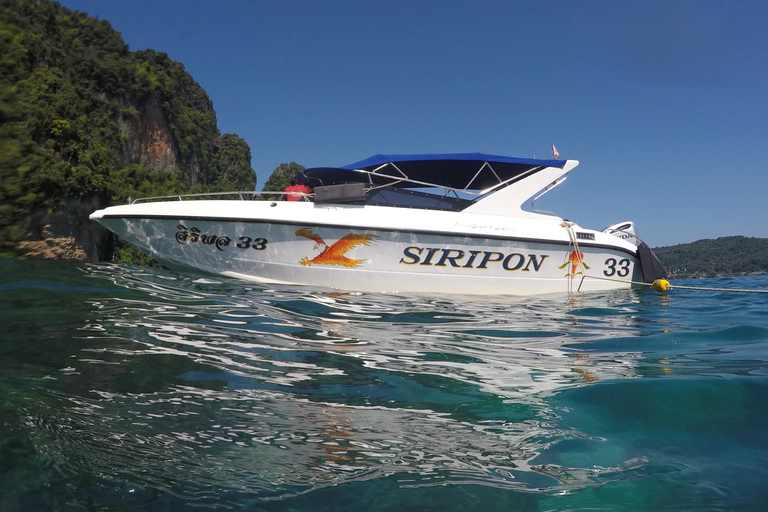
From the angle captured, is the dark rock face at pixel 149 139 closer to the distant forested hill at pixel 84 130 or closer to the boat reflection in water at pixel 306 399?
the distant forested hill at pixel 84 130

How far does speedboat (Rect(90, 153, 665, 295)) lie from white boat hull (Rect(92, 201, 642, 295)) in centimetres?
1

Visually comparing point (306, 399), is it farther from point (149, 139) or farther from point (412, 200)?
point (149, 139)

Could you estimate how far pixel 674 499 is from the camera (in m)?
1.30

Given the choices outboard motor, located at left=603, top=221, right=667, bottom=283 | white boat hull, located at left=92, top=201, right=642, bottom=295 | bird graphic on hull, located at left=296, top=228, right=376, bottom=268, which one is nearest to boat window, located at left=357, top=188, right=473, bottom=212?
white boat hull, located at left=92, top=201, right=642, bottom=295

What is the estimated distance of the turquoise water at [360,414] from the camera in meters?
1.28

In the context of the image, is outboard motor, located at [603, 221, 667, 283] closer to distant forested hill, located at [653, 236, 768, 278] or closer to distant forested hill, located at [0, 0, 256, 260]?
distant forested hill, located at [0, 0, 256, 260]

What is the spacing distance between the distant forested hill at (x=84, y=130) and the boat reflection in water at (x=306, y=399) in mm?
1034

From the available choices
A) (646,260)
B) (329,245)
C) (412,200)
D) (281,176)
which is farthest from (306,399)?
(281,176)

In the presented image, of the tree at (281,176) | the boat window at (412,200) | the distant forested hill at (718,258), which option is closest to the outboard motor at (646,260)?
the boat window at (412,200)

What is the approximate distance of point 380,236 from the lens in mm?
5996

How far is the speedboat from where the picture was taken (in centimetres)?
591

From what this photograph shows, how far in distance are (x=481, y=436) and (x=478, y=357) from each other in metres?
1.15

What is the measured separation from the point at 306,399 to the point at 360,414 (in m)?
0.26

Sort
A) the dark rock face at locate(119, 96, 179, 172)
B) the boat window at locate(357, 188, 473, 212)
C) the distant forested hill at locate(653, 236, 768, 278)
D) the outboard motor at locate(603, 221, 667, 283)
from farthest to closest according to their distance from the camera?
the dark rock face at locate(119, 96, 179, 172) → the distant forested hill at locate(653, 236, 768, 278) → the outboard motor at locate(603, 221, 667, 283) → the boat window at locate(357, 188, 473, 212)
